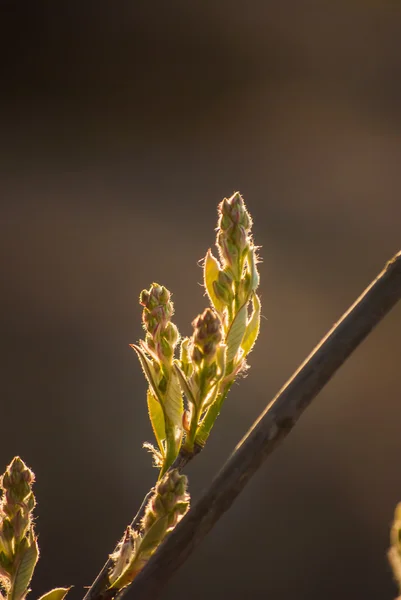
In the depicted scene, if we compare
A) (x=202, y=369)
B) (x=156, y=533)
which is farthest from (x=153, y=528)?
(x=202, y=369)

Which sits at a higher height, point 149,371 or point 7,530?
point 149,371

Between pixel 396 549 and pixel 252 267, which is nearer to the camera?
pixel 396 549

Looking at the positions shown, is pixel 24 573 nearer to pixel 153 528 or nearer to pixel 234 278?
pixel 153 528

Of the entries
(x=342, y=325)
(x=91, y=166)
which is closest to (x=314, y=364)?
(x=342, y=325)

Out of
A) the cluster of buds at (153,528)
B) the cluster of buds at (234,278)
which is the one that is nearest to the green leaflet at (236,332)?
the cluster of buds at (234,278)

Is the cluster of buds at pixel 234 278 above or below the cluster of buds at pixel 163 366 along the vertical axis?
above

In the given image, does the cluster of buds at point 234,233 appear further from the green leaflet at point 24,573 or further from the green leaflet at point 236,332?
the green leaflet at point 24,573

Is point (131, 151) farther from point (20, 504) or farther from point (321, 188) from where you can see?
point (20, 504)
